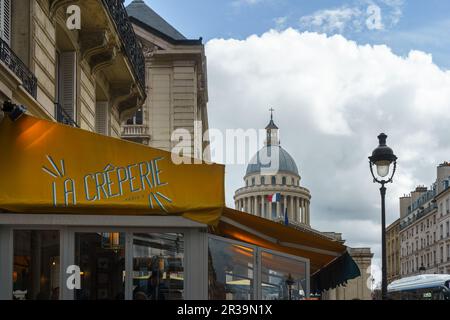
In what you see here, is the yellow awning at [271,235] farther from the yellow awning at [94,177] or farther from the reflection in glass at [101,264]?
A: the reflection in glass at [101,264]

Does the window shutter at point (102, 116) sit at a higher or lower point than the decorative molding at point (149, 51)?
lower

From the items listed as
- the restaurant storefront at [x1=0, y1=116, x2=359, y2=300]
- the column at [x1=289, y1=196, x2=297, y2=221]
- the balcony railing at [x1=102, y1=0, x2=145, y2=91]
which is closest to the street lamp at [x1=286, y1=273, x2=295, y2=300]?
the restaurant storefront at [x1=0, y1=116, x2=359, y2=300]

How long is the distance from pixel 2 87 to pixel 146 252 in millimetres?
3274

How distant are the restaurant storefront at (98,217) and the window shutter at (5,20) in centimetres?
366

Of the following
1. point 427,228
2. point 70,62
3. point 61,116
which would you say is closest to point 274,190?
point 427,228

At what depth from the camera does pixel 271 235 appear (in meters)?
9.47

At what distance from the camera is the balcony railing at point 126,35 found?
16438 millimetres

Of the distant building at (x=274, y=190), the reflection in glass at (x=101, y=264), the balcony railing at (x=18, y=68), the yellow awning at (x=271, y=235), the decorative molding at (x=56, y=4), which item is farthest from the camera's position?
the distant building at (x=274, y=190)

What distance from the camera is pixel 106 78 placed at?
64.1ft

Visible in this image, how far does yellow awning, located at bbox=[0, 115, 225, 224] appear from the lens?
27.2 feet

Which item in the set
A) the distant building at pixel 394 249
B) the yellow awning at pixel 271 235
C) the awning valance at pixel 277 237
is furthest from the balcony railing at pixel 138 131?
the distant building at pixel 394 249
